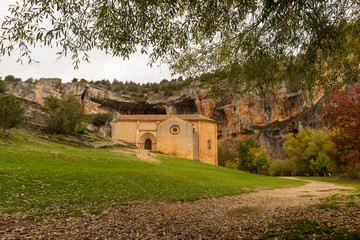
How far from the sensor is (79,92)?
76.1 m

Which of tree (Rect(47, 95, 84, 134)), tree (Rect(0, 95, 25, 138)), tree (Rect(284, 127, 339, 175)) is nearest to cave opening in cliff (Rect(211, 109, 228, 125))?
tree (Rect(284, 127, 339, 175))

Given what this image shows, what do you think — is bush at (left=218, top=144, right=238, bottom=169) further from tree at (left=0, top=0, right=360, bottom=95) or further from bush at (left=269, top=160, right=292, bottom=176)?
tree at (left=0, top=0, right=360, bottom=95)

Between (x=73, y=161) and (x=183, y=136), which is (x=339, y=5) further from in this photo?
(x=183, y=136)

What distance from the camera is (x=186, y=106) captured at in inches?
2965

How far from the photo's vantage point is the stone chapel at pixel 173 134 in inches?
1854

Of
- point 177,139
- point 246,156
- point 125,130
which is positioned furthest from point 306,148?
point 125,130

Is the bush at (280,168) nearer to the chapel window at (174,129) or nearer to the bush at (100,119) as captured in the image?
the chapel window at (174,129)

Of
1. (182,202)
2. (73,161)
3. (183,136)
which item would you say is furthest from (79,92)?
(182,202)

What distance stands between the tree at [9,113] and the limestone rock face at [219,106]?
35.6m

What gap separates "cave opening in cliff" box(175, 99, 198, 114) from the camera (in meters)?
72.4

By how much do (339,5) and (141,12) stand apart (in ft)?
20.1

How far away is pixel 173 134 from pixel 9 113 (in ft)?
95.4

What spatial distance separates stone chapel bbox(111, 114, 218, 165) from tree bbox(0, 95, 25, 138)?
2553cm

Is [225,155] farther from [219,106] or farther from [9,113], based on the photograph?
[9,113]
